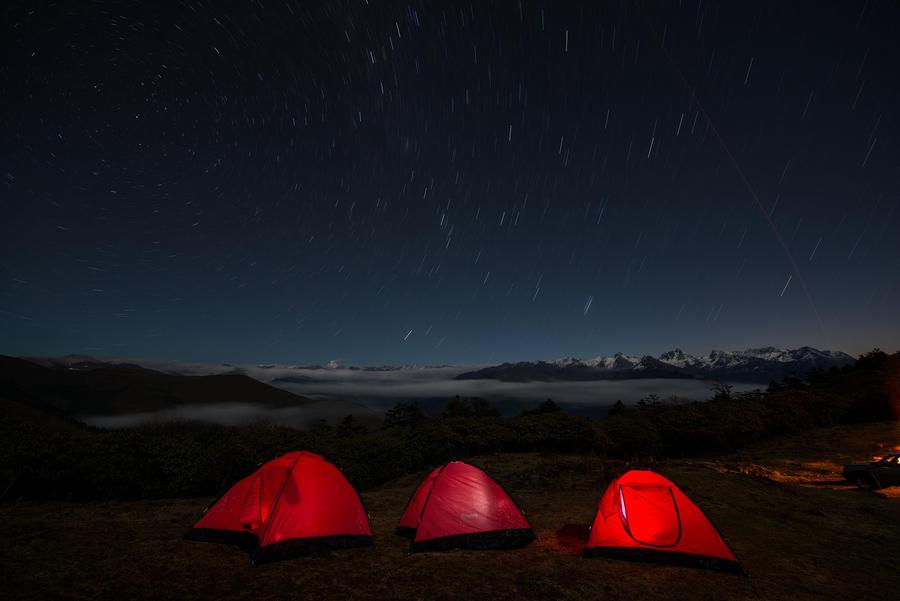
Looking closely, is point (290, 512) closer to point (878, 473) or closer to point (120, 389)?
point (878, 473)

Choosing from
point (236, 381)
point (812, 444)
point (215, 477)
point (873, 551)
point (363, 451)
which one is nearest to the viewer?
point (873, 551)

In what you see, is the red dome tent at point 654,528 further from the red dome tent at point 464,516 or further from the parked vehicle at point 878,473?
the parked vehicle at point 878,473

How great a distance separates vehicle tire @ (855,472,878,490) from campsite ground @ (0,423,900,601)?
12.6 ft

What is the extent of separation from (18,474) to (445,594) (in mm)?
13883

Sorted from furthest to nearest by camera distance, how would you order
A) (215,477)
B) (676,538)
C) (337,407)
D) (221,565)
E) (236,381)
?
(236,381), (337,407), (215,477), (676,538), (221,565)

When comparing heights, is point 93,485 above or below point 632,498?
below

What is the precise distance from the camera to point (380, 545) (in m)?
8.82

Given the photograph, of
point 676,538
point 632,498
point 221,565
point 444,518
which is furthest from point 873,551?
point 221,565

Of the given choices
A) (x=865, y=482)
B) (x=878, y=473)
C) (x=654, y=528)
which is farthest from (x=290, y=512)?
(x=878, y=473)

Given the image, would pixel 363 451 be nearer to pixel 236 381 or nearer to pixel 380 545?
pixel 380 545

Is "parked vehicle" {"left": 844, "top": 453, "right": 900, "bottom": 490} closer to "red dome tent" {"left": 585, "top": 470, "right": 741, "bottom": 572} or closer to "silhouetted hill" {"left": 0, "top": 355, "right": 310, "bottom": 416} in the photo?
"red dome tent" {"left": 585, "top": 470, "right": 741, "bottom": 572}

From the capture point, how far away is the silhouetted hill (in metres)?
108

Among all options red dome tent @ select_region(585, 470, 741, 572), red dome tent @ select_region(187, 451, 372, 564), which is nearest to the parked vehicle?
red dome tent @ select_region(585, 470, 741, 572)

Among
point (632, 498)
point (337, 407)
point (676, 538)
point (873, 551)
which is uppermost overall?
point (632, 498)
